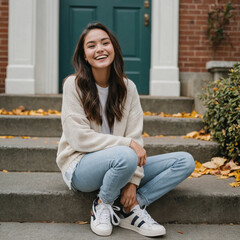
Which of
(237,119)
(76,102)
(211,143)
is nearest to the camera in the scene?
(76,102)

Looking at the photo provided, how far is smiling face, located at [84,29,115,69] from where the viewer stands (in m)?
2.31

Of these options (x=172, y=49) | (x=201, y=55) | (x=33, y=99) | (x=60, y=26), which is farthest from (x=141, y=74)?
(x=33, y=99)

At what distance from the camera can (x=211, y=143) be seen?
3133mm

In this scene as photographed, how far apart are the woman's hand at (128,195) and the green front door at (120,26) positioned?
3159 millimetres

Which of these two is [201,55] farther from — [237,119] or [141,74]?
[237,119]

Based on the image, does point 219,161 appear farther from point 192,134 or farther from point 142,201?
point 142,201

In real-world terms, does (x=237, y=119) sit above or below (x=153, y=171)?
above

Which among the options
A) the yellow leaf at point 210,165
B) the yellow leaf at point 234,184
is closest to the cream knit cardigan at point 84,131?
the yellow leaf at point 234,184

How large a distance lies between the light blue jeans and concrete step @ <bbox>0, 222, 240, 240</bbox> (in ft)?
0.76

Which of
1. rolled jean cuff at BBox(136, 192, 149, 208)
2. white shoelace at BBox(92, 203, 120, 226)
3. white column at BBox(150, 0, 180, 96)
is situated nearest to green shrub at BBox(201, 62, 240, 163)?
rolled jean cuff at BBox(136, 192, 149, 208)

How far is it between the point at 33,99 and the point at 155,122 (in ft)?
5.13

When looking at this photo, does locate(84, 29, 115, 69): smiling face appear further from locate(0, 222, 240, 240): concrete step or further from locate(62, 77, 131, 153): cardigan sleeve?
locate(0, 222, 240, 240): concrete step

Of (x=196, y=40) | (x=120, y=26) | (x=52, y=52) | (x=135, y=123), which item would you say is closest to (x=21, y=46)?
(x=52, y=52)

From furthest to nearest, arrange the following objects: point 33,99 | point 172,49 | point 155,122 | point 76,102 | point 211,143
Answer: point 172,49, point 33,99, point 155,122, point 211,143, point 76,102
